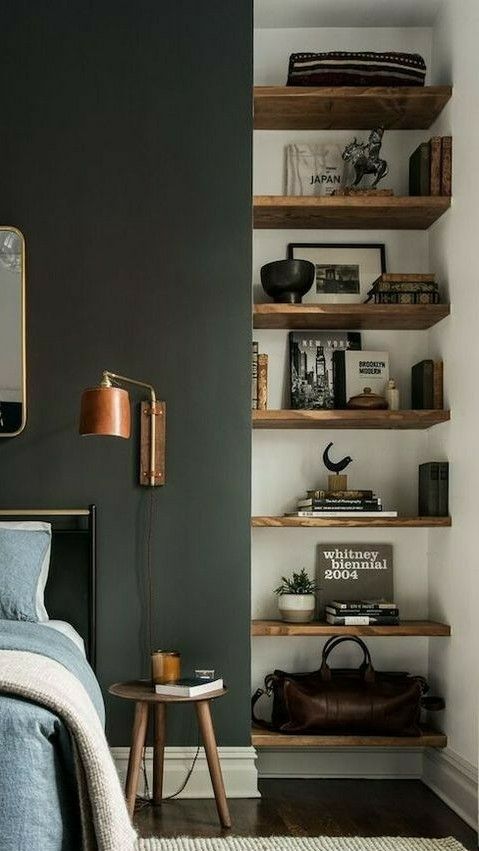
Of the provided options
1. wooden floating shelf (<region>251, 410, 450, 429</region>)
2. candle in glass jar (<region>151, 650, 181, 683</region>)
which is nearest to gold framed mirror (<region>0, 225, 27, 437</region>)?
wooden floating shelf (<region>251, 410, 450, 429</region>)

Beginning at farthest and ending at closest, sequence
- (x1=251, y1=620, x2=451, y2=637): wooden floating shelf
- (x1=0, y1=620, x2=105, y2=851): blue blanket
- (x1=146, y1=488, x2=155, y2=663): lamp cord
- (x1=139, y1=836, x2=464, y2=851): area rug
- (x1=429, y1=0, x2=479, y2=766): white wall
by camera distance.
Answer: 1. (x1=251, y1=620, x2=451, y2=637): wooden floating shelf
2. (x1=146, y1=488, x2=155, y2=663): lamp cord
3. (x1=429, y1=0, x2=479, y2=766): white wall
4. (x1=139, y1=836, x2=464, y2=851): area rug
5. (x1=0, y1=620, x2=105, y2=851): blue blanket

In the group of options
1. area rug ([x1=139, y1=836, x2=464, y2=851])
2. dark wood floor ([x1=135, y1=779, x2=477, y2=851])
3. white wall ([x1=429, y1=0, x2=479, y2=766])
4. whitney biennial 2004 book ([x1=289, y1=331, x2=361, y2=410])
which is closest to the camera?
area rug ([x1=139, y1=836, x2=464, y2=851])

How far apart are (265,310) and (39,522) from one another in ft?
3.79

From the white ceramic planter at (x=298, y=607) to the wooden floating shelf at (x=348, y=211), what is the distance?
58.7 inches

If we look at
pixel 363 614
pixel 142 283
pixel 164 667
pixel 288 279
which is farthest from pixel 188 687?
pixel 288 279

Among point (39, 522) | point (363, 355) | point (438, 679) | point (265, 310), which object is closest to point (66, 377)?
point (39, 522)

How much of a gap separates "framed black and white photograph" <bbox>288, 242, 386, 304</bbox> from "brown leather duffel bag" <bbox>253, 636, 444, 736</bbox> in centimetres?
146

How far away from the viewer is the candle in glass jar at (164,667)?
355cm

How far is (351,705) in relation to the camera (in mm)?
3920

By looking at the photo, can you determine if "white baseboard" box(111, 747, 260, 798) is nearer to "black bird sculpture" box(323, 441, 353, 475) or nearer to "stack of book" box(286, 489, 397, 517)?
"stack of book" box(286, 489, 397, 517)

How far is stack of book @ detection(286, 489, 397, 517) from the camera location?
409 centimetres

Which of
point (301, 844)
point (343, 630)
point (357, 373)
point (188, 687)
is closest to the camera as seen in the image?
point (301, 844)

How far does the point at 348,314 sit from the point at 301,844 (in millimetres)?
1919

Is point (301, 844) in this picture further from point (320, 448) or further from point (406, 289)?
point (406, 289)
